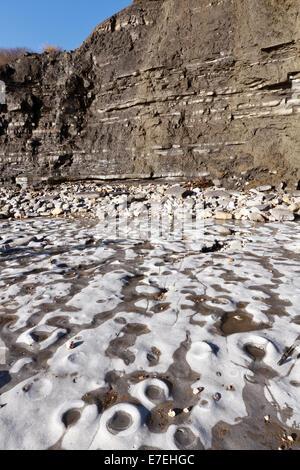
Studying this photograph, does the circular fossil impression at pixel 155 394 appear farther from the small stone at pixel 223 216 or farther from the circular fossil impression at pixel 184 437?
the small stone at pixel 223 216

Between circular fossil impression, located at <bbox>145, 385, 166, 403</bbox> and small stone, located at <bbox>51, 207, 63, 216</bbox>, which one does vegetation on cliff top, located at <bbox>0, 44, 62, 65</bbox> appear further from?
circular fossil impression, located at <bbox>145, 385, 166, 403</bbox>

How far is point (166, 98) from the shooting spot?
37.3 ft

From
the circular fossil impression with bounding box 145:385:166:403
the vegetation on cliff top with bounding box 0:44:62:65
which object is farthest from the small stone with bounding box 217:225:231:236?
the vegetation on cliff top with bounding box 0:44:62:65

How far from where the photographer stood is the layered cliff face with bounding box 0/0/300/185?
9.27 meters

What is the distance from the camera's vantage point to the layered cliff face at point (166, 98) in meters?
9.27

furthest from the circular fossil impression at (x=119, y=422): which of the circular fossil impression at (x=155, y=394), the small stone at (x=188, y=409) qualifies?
the small stone at (x=188, y=409)

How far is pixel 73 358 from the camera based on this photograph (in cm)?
197

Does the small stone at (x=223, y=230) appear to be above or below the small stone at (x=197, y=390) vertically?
above

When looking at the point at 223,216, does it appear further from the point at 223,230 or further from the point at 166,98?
the point at 166,98

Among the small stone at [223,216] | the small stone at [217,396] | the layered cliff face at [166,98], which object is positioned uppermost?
the layered cliff face at [166,98]

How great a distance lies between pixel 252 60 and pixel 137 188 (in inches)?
253

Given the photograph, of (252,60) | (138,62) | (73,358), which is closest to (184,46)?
(138,62)

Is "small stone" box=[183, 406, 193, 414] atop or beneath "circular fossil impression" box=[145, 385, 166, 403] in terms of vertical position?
atop
